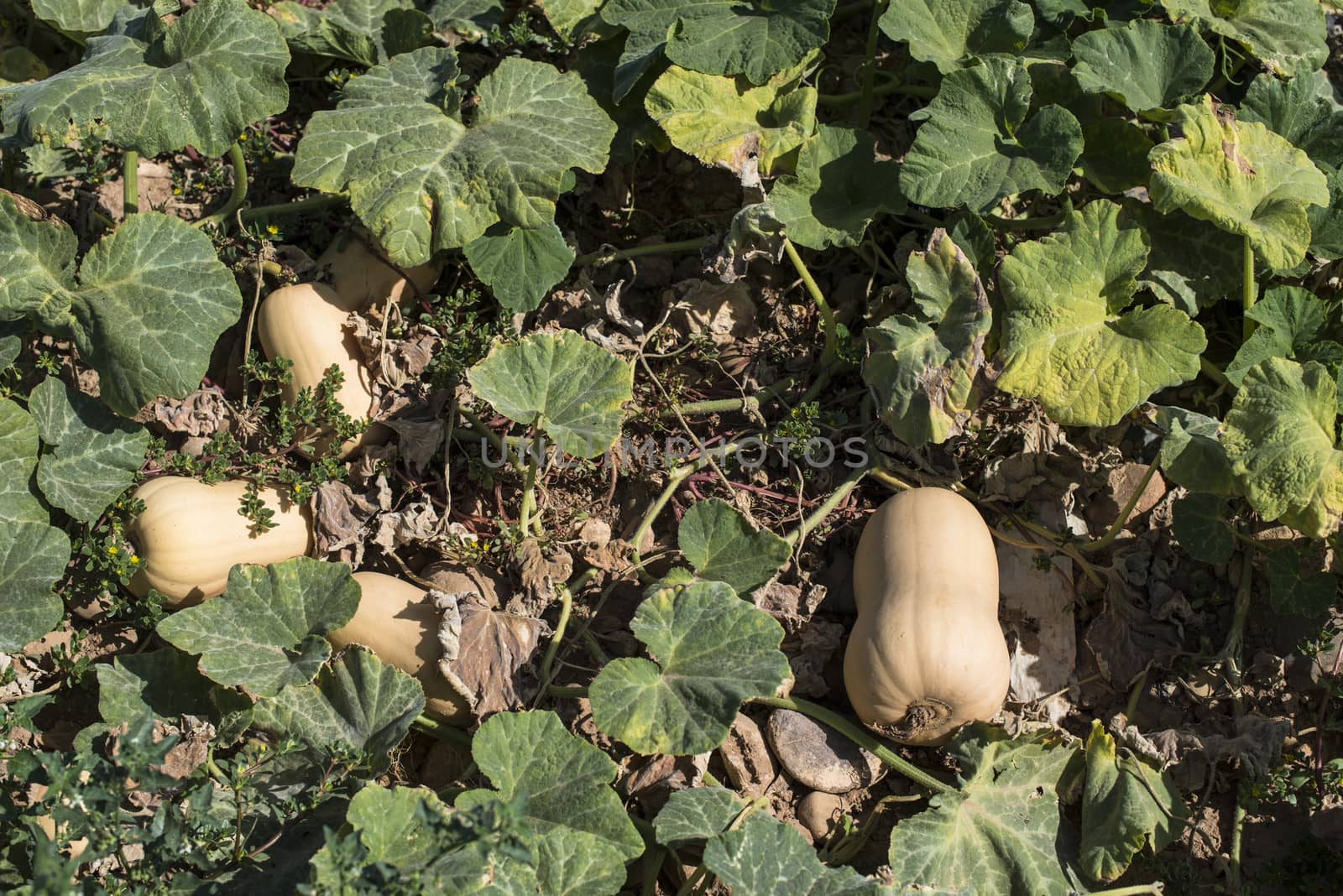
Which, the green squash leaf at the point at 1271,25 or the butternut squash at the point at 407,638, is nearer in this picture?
the butternut squash at the point at 407,638

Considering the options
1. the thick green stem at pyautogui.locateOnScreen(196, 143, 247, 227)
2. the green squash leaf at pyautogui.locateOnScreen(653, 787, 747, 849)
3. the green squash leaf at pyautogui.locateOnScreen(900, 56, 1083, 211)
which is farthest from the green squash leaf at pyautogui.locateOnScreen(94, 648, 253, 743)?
the green squash leaf at pyautogui.locateOnScreen(900, 56, 1083, 211)

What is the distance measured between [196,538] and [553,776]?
1.22 metres

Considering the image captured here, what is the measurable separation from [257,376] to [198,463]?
30cm

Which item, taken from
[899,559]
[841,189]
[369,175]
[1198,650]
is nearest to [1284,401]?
[1198,650]

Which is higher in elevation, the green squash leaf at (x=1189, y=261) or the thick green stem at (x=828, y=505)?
the green squash leaf at (x=1189, y=261)

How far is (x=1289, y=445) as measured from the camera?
2850mm

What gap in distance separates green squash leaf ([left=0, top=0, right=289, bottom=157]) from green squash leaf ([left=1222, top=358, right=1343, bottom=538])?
109 inches

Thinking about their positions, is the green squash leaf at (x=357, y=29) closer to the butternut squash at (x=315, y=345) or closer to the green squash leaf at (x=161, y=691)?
the butternut squash at (x=315, y=345)

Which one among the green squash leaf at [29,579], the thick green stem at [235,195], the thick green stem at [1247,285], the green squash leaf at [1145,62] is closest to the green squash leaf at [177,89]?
the thick green stem at [235,195]

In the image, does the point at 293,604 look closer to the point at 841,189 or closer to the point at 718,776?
the point at 718,776

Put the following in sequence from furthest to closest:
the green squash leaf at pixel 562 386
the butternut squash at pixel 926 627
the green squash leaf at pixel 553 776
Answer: the green squash leaf at pixel 562 386
the butternut squash at pixel 926 627
the green squash leaf at pixel 553 776

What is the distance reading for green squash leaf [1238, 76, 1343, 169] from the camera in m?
3.40

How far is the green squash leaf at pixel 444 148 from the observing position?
131 inches

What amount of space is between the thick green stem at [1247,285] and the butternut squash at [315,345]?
2538 mm
